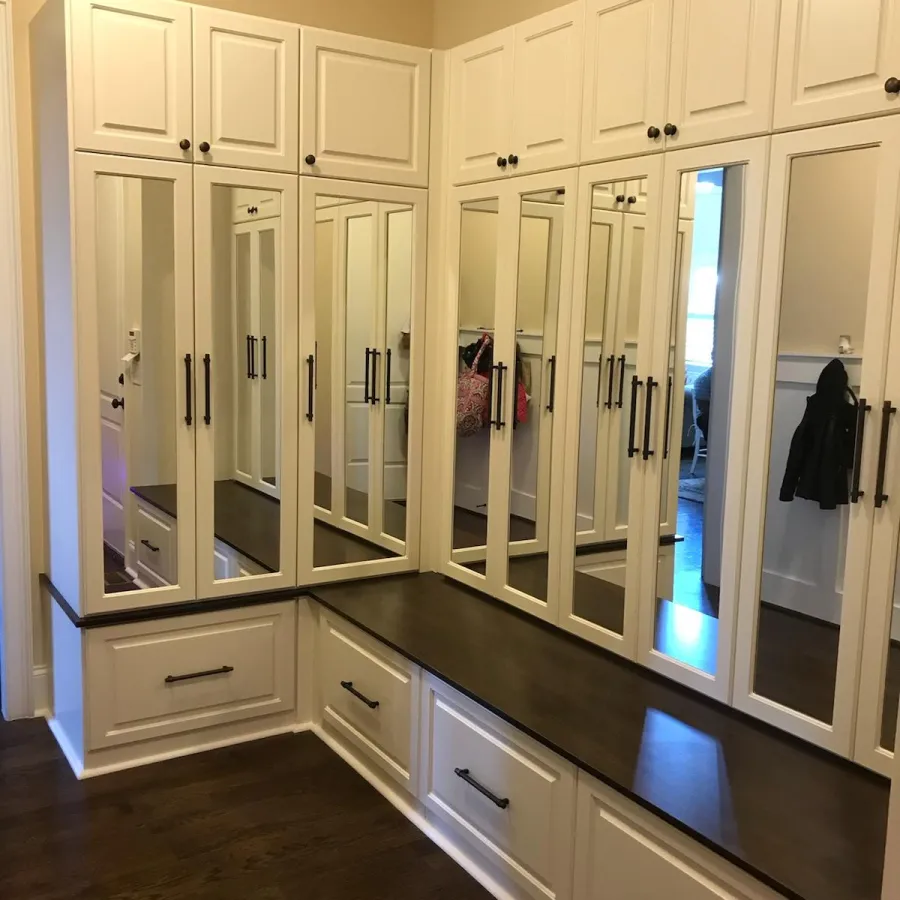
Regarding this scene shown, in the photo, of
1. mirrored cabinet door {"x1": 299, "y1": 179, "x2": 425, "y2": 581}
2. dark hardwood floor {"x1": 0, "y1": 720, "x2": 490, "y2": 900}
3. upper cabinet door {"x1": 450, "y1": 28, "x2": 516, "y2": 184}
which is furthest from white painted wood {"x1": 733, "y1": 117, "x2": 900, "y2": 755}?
mirrored cabinet door {"x1": 299, "y1": 179, "x2": 425, "y2": 581}

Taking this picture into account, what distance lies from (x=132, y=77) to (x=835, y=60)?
185 centimetres

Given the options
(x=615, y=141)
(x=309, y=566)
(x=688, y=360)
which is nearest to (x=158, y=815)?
(x=309, y=566)

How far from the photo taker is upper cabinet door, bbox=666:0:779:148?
2027 millimetres

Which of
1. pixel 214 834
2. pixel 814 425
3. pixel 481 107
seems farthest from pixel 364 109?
pixel 214 834

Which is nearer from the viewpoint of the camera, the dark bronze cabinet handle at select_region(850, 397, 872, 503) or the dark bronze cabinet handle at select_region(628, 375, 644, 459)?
the dark bronze cabinet handle at select_region(850, 397, 872, 503)

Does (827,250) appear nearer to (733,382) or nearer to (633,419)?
(733,382)

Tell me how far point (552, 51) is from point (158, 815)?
2.43m

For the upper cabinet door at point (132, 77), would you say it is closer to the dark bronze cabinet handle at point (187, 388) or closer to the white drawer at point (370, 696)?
the dark bronze cabinet handle at point (187, 388)

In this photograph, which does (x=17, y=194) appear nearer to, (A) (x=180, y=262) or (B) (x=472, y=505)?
(A) (x=180, y=262)

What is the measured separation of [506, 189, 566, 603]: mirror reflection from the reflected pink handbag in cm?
17

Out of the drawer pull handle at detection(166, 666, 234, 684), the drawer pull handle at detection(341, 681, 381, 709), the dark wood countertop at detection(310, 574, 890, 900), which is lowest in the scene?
the drawer pull handle at detection(341, 681, 381, 709)

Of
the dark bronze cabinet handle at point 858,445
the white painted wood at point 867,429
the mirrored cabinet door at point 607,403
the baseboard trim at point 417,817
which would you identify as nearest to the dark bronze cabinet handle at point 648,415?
the mirrored cabinet door at point 607,403

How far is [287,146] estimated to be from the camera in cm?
287

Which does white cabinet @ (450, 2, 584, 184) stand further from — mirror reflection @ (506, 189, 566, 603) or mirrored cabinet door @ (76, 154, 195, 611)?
mirrored cabinet door @ (76, 154, 195, 611)
